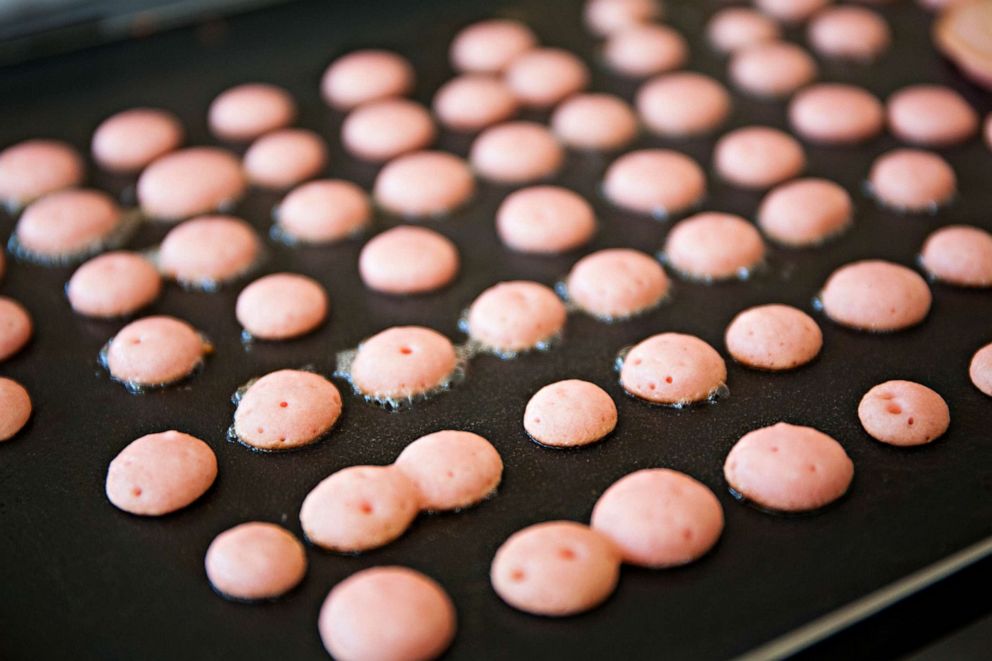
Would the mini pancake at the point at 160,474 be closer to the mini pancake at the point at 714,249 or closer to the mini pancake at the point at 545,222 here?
the mini pancake at the point at 545,222

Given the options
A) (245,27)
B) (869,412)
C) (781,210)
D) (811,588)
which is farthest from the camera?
(245,27)

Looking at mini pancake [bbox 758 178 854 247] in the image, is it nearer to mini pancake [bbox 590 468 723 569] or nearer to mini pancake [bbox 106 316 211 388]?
mini pancake [bbox 590 468 723 569]

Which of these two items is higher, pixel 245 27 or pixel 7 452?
pixel 245 27

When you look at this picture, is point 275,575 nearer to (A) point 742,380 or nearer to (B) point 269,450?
(B) point 269,450

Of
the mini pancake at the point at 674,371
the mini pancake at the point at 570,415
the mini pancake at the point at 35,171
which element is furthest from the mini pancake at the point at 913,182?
the mini pancake at the point at 35,171

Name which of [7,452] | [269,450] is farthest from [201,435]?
[7,452]

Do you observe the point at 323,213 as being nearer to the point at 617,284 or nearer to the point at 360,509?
the point at 617,284
